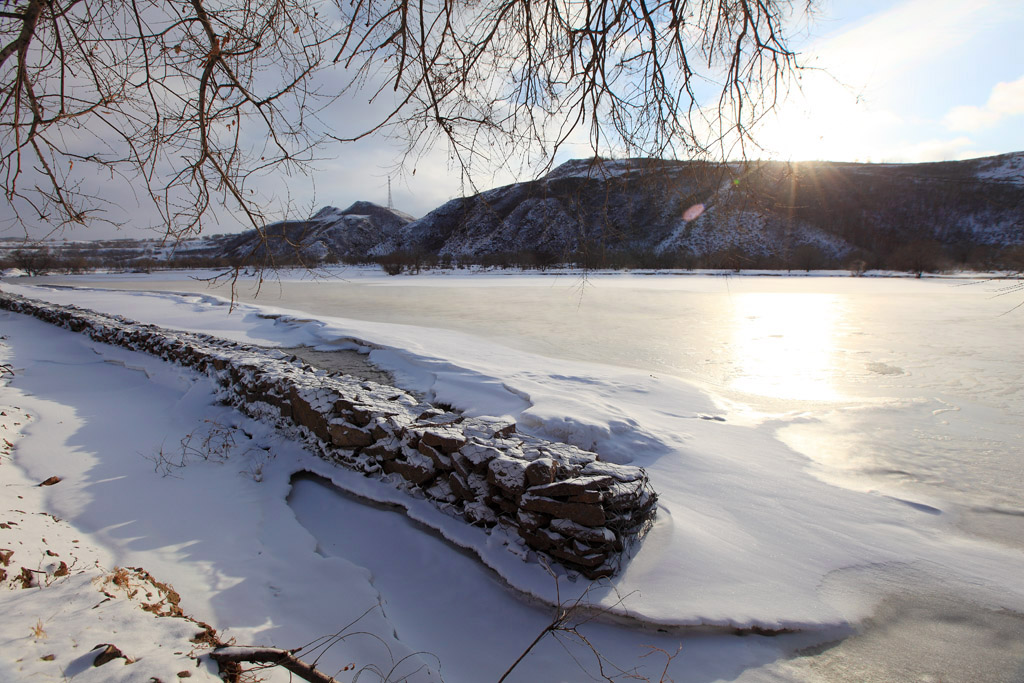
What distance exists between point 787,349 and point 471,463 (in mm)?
7798

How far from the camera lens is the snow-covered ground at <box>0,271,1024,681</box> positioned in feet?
7.69

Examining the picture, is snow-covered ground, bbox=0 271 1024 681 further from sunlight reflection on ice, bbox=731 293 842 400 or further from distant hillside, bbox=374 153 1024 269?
distant hillside, bbox=374 153 1024 269

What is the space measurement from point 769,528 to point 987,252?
61.7m

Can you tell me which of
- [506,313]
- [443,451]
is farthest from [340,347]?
[443,451]

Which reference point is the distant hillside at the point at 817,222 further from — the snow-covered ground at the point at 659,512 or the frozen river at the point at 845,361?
the frozen river at the point at 845,361

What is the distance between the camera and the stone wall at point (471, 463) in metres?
2.76

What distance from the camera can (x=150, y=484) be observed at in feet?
12.8

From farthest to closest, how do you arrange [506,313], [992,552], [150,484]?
[506,313], [150,484], [992,552]

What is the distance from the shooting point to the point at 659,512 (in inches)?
130

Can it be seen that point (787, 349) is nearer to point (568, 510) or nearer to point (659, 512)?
point (659, 512)

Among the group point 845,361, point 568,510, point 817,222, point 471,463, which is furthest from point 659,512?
point 817,222

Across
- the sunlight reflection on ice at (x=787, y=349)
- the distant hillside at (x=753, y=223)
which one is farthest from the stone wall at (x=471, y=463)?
the sunlight reflection on ice at (x=787, y=349)

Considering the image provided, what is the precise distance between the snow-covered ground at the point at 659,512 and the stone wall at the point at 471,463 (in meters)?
0.19

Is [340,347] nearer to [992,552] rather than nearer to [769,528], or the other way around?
[769,528]
